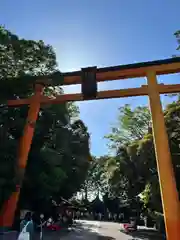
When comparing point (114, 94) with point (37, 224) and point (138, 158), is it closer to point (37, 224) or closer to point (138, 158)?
A: point (138, 158)

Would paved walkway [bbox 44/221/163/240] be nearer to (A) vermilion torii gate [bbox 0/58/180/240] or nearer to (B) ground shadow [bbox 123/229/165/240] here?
(B) ground shadow [bbox 123/229/165/240]

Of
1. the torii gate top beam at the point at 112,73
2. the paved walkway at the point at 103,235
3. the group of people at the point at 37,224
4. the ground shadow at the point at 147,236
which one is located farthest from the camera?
the ground shadow at the point at 147,236

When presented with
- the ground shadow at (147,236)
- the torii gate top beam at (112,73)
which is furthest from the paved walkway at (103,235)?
the torii gate top beam at (112,73)

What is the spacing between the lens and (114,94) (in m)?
12.9

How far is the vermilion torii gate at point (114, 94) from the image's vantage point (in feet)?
36.4

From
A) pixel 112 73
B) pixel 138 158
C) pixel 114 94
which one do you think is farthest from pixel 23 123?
pixel 138 158

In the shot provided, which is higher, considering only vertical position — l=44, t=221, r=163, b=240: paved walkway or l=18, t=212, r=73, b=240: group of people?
l=18, t=212, r=73, b=240: group of people

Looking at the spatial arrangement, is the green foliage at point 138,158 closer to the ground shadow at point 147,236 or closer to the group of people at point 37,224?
the ground shadow at point 147,236

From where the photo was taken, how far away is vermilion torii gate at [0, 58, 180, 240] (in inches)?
437

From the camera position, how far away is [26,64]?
15.1 m

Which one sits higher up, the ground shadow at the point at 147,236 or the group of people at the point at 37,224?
the group of people at the point at 37,224

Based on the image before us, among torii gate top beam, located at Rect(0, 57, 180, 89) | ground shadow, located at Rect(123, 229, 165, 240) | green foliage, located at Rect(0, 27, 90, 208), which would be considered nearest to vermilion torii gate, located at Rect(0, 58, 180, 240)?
torii gate top beam, located at Rect(0, 57, 180, 89)

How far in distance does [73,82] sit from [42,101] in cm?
172

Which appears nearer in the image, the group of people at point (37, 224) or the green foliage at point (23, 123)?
the group of people at point (37, 224)
